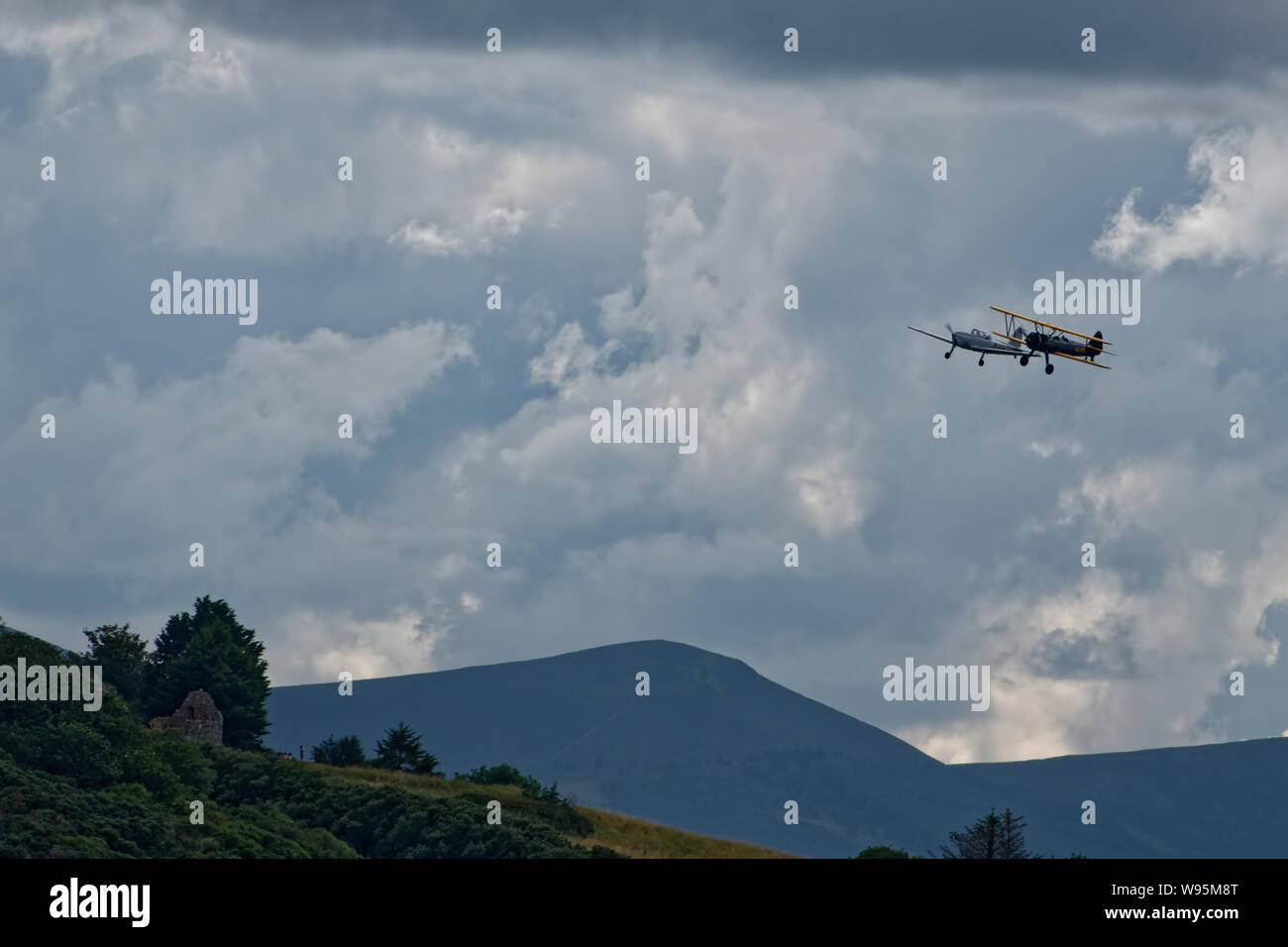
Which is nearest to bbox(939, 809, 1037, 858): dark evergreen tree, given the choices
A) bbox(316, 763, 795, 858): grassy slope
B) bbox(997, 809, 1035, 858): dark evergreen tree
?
bbox(997, 809, 1035, 858): dark evergreen tree

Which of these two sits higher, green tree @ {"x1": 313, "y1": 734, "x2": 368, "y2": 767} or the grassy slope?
green tree @ {"x1": 313, "y1": 734, "x2": 368, "y2": 767}

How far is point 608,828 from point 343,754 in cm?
3057

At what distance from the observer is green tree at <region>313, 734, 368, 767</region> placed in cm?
13475

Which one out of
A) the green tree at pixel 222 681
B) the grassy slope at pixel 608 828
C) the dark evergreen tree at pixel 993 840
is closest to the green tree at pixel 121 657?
the green tree at pixel 222 681

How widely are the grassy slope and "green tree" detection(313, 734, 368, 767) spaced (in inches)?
550

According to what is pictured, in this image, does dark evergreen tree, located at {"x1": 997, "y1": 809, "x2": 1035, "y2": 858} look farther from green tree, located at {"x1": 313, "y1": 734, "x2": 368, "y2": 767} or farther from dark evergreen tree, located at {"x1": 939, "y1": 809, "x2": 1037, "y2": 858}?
green tree, located at {"x1": 313, "y1": 734, "x2": 368, "y2": 767}

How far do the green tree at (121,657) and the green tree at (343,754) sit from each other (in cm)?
1695

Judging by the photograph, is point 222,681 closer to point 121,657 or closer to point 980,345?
point 121,657

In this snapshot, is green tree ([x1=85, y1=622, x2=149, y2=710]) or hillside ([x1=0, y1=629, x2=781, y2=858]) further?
green tree ([x1=85, y1=622, x2=149, y2=710])

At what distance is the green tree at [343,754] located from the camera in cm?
13475

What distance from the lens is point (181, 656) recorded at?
141875 mm
